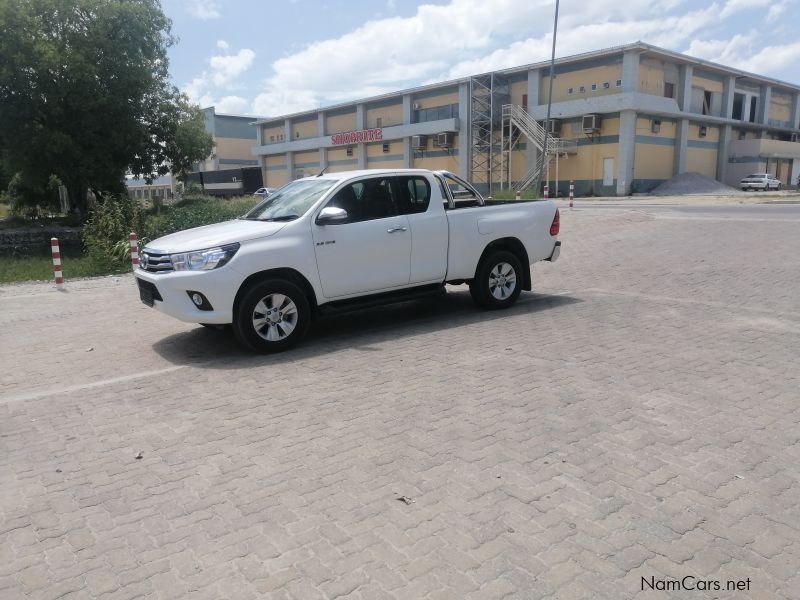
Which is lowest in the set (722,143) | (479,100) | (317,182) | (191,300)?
(191,300)

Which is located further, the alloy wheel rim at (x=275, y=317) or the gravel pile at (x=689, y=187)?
the gravel pile at (x=689, y=187)

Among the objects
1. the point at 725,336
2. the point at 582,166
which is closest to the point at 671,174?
the point at 582,166

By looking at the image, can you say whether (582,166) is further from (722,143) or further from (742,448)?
(742,448)

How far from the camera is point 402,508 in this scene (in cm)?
346

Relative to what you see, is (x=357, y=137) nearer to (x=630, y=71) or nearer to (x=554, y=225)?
(x=630, y=71)

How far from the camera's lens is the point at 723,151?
52.2 metres

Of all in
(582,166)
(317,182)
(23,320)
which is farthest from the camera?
(582,166)

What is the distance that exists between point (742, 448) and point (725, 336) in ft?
10.2

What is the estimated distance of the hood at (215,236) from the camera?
6449 millimetres

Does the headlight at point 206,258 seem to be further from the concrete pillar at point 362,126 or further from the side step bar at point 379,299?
the concrete pillar at point 362,126

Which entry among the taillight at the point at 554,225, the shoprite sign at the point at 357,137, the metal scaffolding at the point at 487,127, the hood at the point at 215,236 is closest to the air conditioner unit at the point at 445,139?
the metal scaffolding at the point at 487,127

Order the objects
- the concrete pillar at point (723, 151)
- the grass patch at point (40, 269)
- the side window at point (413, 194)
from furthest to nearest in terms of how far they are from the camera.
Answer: the concrete pillar at point (723, 151)
the grass patch at point (40, 269)
the side window at point (413, 194)

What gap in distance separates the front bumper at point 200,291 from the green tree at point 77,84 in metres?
18.5

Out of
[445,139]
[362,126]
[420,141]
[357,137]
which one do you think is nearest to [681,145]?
[445,139]
